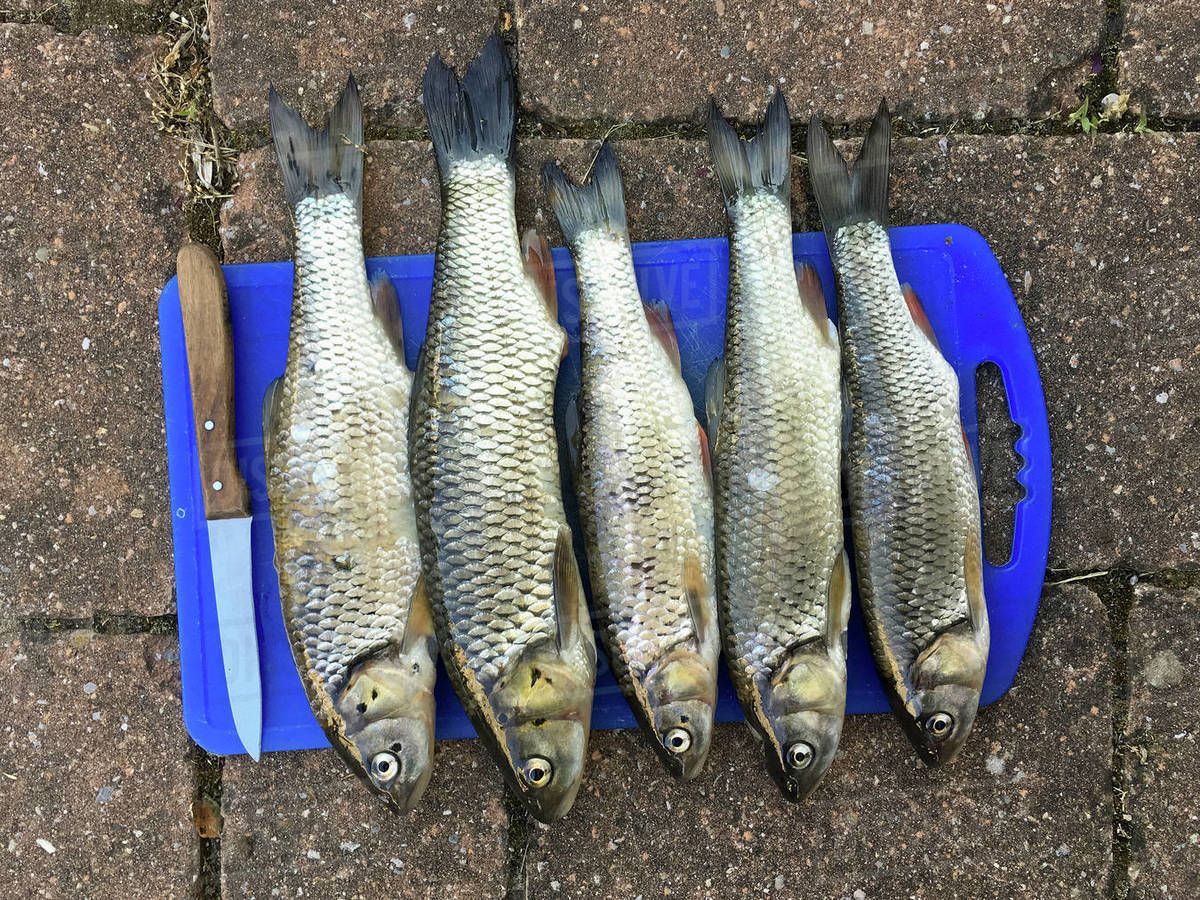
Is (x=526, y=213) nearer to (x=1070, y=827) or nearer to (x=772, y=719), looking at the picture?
(x=772, y=719)

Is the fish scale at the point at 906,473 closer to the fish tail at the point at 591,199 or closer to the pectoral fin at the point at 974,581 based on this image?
the pectoral fin at the point at 974,581

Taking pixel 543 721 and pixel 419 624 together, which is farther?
pixel 419 624

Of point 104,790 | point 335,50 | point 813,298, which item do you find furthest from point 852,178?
Answer: point 104,790

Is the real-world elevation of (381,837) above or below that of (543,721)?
below

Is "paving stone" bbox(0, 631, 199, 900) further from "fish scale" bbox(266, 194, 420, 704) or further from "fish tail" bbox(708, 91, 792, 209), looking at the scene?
"fish tail" bbox(708, 91, 792, 209)

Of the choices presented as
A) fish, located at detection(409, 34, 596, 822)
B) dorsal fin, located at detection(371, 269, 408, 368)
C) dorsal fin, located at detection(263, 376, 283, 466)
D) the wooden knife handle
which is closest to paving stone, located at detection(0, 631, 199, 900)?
the wooden knife handle

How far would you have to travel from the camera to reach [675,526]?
7.63 feet

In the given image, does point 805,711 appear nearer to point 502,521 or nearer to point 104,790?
point 502,521

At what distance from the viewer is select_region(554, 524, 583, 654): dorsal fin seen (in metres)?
2.28

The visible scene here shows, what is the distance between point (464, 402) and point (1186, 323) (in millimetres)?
2307

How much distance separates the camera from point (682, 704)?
2.32 metres

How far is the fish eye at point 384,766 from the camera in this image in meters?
2.34

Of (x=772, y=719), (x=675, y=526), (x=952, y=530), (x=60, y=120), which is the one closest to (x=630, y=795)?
(x=772, y=719)

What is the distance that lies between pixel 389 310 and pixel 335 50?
968 mm
